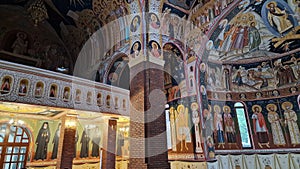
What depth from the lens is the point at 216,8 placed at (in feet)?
24.0

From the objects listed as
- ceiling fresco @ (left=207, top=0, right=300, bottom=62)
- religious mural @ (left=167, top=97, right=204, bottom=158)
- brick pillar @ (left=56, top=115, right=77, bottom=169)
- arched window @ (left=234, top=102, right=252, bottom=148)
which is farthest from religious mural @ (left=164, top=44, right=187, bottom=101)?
brick pillar @ (left=56, top=115, right=77, bottom=169)

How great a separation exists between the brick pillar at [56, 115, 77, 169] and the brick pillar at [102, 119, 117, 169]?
1.28 metres

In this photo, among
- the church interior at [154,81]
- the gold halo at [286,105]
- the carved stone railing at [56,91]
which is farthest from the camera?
the gold halo at [286,105]

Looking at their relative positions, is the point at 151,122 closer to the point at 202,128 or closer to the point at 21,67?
the point at 202,128

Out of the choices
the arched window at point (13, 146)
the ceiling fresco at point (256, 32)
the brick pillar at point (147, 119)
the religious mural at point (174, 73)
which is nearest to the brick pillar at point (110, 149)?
the brick pillar at point (147, 119)

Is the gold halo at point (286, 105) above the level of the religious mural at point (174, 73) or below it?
below

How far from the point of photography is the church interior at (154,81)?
5.80m

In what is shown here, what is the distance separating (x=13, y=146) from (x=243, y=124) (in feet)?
37.6

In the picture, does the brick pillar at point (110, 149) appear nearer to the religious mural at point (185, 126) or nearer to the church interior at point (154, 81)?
the church interior at point (154, 81)

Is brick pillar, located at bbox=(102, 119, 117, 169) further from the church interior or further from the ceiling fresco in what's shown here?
the ceiling fresco

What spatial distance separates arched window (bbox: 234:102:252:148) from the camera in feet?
30.5

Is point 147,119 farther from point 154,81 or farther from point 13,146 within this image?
point 13,146

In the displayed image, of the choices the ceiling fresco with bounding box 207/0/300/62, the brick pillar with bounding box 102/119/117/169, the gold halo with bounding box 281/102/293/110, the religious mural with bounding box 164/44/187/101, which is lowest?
the brick pillar with bounding box 102/119/117/169

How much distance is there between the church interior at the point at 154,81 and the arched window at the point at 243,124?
0.16 feet
